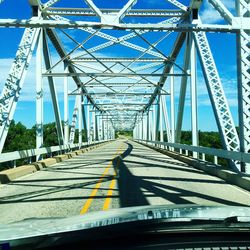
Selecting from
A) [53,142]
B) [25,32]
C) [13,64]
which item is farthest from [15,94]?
[53,142]

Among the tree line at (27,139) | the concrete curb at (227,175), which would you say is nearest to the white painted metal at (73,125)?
the concrete curb at (227,175)

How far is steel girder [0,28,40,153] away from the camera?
16406 millimetres

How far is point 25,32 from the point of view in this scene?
19.2 m

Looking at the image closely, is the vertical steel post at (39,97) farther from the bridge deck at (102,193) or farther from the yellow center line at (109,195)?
the yellow center line at (109,195)

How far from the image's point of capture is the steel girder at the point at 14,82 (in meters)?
16.4

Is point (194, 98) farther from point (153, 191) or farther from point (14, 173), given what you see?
point (153, 191)

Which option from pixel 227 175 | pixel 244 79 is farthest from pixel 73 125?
pixel 244 79

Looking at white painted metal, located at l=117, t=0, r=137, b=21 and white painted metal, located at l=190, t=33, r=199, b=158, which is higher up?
white painted metal, located at l=117, t=0, r=137, b=21

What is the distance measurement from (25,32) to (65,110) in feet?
44.2

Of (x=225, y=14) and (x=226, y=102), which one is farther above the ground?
(x=225, y=14)

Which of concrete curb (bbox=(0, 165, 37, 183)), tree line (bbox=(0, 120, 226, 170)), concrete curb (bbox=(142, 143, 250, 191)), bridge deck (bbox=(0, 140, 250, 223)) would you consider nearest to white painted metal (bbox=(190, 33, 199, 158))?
concrete curb (bbox=(142, 143, 250, 191))

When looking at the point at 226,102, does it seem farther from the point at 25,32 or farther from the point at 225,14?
the point at 25,32

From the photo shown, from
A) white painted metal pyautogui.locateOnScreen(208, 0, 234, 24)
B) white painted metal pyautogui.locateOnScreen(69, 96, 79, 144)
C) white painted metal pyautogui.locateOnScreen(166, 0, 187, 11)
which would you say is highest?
white painted metal pyautogui.locateOnScreen(166, 0, 187, 11)

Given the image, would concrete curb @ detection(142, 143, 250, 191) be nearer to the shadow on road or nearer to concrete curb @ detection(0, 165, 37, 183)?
the shadow on road
